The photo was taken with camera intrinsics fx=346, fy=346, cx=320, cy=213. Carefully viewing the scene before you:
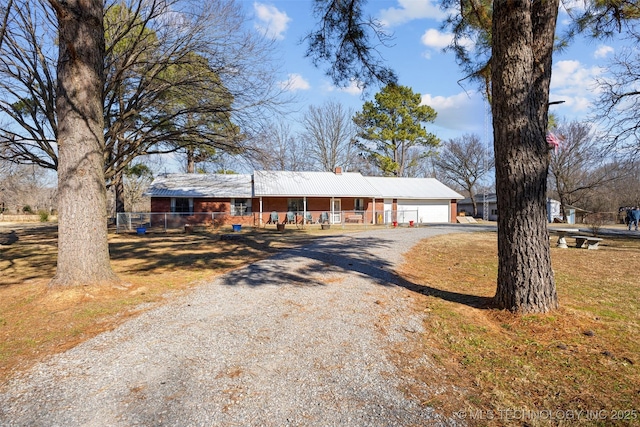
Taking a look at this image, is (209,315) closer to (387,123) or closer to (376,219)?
(376,219)

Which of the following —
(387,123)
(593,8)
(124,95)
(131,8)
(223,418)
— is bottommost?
(223,418)

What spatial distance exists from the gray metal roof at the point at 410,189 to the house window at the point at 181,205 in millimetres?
15663

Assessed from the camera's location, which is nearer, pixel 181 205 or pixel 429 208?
pixel 181 205

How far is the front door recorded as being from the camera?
90.8ft

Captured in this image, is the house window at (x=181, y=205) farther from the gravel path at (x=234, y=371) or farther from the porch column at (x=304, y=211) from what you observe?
the gravel path at (x=234, y=371)

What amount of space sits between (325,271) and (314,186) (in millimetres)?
21250

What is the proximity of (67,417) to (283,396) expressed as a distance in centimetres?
151

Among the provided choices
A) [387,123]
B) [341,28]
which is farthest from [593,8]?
[387,123]

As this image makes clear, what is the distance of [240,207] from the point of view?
27.3 m

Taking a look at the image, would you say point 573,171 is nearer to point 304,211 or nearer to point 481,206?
point 481,206

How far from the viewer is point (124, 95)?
1388 centimetres

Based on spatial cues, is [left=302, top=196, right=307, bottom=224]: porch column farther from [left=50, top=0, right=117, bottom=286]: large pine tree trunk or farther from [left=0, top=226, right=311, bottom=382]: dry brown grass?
[left=50, top=0, right=117, bottom=286]: large pine tree trunk

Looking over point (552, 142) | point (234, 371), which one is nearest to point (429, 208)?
point (552, 142)

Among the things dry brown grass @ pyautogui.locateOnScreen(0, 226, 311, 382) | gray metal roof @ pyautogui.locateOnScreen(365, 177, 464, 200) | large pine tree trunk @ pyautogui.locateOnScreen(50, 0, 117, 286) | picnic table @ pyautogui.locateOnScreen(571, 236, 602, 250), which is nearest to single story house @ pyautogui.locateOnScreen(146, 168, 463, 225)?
gray metal roof @ pyautogui.locateOnScreen(365, 177, 464, 200)
